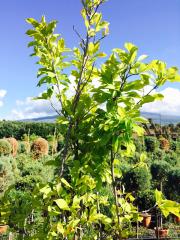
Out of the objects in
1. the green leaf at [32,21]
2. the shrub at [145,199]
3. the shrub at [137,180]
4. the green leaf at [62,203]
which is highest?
the green leaf at [32,21]

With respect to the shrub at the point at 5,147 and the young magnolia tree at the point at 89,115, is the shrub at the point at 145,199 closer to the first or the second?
the shrub at the point at 5,147

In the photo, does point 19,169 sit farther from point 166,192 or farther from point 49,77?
point 49,77

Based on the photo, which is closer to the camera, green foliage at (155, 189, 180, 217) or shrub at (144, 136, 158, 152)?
green foliage at (155, 189, 180, 217)

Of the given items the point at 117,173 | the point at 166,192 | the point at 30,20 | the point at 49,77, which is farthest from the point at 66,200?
the point at 166,192

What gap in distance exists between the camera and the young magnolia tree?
200 centimetres

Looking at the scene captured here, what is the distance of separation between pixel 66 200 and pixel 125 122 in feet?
1.81

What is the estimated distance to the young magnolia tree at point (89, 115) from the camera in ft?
6.55

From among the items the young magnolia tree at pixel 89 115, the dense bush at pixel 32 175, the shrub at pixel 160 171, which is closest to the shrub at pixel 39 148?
the dense bush at pixel 32 175

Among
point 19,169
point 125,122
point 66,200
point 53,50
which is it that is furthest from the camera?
point 19,169

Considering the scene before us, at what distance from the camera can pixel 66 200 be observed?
2.02 m

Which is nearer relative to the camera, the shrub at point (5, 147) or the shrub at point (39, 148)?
the shrub at point (5, 147)

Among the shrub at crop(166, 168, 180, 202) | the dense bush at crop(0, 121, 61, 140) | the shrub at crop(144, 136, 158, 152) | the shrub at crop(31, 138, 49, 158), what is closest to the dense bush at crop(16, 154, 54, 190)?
the shrub at crop(31, 138, 49, 158)

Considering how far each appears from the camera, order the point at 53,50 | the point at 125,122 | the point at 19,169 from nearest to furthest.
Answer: the point at 125,122 < the point at 53,50 < the point at 19,169

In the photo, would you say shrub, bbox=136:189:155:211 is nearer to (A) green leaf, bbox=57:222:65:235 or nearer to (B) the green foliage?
(B) the green foliage
